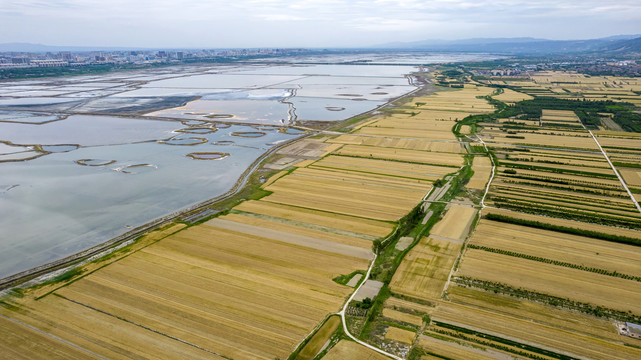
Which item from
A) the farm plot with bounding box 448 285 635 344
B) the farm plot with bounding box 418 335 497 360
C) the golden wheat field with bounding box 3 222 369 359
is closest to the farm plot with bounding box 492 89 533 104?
the farm plot with bounding box 448 285 635 344

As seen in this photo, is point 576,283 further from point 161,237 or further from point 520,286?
point 161,237

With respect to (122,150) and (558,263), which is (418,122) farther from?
(122,150)

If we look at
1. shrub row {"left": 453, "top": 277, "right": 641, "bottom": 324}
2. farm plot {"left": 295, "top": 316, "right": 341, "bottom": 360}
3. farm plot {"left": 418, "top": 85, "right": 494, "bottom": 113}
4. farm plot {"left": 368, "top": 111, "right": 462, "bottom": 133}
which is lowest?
farm plot {"left": 295, "top": 316, "right": 341, "bottom": 360}

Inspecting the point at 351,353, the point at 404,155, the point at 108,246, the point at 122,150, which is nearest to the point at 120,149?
the point at 122,150

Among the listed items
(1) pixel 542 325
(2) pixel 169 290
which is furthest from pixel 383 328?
(2) pixel 169 290

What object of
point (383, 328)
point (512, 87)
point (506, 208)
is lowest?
point (383, 328)

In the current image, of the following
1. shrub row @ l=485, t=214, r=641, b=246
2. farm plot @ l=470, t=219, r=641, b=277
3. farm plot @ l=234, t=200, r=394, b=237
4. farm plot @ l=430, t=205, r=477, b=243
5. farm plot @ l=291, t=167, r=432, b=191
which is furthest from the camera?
farm plot @ l=291, t=167, r=432, b=191

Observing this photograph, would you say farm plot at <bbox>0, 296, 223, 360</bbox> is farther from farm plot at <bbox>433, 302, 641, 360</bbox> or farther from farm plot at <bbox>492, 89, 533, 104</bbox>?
farm plot at <bbox>492, 89, 533, 104</bbox>
